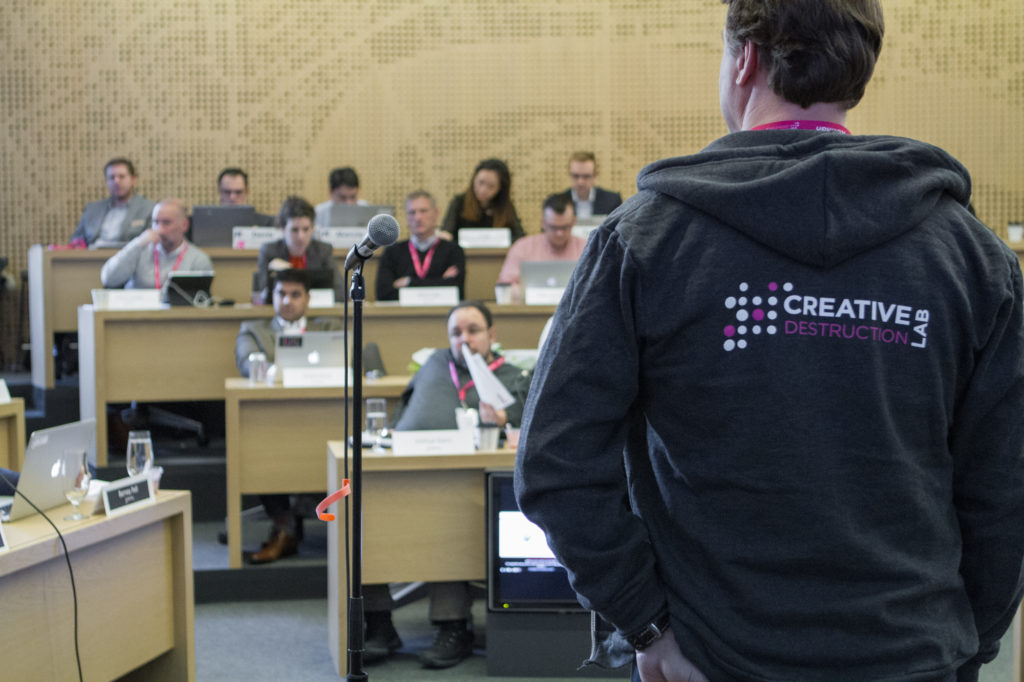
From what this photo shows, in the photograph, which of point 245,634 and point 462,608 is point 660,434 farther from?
point 245,634

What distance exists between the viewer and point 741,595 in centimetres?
109

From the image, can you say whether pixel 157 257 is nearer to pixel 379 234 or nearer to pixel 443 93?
pixel 443 93

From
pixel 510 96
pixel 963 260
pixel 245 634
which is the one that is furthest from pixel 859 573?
pixel 510 96

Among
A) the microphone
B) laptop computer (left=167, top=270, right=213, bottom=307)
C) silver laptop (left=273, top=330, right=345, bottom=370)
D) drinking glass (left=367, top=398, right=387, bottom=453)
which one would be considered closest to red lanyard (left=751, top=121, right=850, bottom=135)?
the microphone

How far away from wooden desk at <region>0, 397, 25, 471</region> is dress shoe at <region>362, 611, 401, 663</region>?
1.44 m

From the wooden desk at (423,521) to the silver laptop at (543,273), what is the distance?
7.47ft

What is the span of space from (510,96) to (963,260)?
7.92 meters

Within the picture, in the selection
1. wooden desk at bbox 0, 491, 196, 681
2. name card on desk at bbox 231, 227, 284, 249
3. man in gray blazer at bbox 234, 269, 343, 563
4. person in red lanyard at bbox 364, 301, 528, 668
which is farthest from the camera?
name card on desk at bbox 231, 227, 284, 249

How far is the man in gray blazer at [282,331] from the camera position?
4.64 metres

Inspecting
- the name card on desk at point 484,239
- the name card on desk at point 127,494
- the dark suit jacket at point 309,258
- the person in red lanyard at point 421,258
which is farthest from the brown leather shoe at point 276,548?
the name card on desk at point 484,239

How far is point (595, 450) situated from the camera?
111 cm

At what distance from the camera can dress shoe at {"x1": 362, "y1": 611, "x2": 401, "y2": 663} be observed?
3.75m

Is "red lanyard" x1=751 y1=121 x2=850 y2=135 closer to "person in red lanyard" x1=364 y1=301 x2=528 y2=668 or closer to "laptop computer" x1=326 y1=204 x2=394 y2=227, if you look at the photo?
"person in red lanyard" x1=364 y1=301 x2=528 y2=668

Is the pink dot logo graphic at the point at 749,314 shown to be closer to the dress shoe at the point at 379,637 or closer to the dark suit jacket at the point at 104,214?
the dress shoe at the point at 379,637
